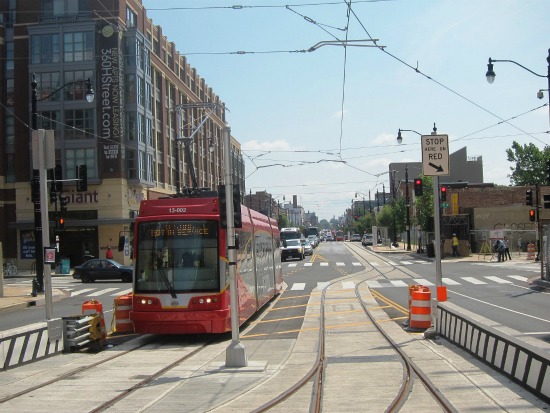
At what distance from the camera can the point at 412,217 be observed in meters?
80.6

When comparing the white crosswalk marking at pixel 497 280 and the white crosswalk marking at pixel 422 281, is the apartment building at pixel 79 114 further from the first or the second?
the white crosswalk marking at pixel 497 280

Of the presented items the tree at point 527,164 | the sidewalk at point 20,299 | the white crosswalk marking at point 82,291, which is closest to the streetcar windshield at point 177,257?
the sidewalk at point 20,299

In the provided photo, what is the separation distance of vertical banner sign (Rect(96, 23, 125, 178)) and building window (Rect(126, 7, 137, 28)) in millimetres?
2676

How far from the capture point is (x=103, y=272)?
1475 inches

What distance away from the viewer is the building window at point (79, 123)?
165ft

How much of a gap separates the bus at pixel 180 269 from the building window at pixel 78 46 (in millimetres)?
39097

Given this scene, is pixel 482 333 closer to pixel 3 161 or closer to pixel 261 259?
pixel 261 259

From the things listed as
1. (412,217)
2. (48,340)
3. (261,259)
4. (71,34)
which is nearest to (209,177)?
(412,217)

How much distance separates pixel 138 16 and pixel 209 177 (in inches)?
1060

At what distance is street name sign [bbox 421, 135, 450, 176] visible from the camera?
13.9m

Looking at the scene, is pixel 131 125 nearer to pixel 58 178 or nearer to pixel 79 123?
pixel 79 123

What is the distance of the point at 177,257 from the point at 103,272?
975 inches

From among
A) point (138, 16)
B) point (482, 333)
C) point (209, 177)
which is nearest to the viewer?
point (482, 333)

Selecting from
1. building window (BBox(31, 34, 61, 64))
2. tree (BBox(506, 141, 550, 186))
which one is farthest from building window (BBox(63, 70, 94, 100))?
tree (BBox(506, 141, 550, 186))
